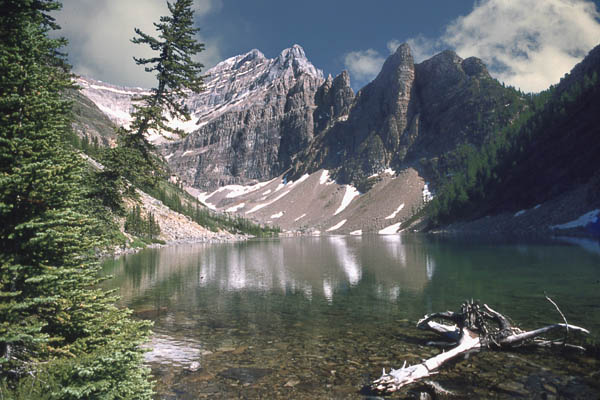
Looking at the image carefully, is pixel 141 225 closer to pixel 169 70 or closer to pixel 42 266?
pixel 169 70

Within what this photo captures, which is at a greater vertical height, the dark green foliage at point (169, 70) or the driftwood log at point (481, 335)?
the dark green foliage at point (169, 70)

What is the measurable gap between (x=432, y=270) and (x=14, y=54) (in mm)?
47548

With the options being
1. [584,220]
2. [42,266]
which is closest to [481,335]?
[42,266]

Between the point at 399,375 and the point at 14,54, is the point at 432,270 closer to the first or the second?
the point at 399,375

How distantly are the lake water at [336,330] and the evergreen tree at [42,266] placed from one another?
5188mm

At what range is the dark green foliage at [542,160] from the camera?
13778 cm

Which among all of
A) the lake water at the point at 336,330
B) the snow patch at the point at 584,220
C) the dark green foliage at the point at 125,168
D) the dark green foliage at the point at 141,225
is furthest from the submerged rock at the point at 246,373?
the snow patch at the point at 584,220

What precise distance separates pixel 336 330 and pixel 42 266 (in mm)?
15337

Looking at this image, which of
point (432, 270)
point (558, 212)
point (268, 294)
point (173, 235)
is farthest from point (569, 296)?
point (173, 235)

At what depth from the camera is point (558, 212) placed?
122625 mm

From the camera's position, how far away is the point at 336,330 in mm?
19281

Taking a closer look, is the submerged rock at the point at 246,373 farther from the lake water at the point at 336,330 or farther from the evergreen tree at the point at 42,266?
the evergreen tree at the point at 42,266

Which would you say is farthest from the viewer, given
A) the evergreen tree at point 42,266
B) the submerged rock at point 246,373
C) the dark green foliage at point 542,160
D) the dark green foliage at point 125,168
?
the dark green foliage at point 542,160

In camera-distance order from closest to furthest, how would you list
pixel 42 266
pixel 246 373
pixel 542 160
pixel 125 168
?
pixel 42 266, pixel 246 373, pixel 125 168, pixel 542 160
